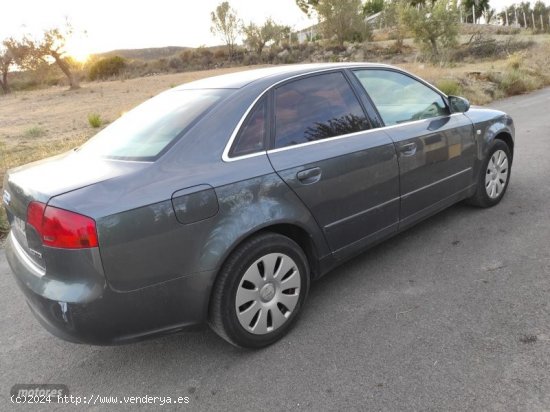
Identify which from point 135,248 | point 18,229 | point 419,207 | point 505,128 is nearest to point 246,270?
point 135,248

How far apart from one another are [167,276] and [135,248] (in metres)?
0.24

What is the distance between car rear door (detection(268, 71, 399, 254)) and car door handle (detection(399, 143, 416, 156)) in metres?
0.12

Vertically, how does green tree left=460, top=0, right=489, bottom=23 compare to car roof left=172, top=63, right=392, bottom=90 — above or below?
above

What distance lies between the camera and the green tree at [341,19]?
1608 inches

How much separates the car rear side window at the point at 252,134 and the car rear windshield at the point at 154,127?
249 mm

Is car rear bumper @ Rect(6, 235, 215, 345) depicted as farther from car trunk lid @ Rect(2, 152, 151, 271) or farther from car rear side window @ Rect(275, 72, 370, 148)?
car rear side window @ Rect(275, 72, 370, 148)

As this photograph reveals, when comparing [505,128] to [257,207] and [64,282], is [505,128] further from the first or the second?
[64,282]

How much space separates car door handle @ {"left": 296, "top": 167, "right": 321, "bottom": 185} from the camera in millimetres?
2990

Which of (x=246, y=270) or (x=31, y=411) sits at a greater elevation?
(x=246, y=270)

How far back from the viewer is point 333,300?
3426mm

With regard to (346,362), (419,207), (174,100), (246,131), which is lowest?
(346,362)

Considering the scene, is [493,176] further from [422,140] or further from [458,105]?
[422,140]

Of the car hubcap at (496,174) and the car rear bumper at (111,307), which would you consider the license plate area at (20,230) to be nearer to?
the car rear bumper at (111,307)

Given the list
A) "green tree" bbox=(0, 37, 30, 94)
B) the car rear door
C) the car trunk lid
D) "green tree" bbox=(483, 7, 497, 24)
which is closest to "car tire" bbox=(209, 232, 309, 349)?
the car rear door
